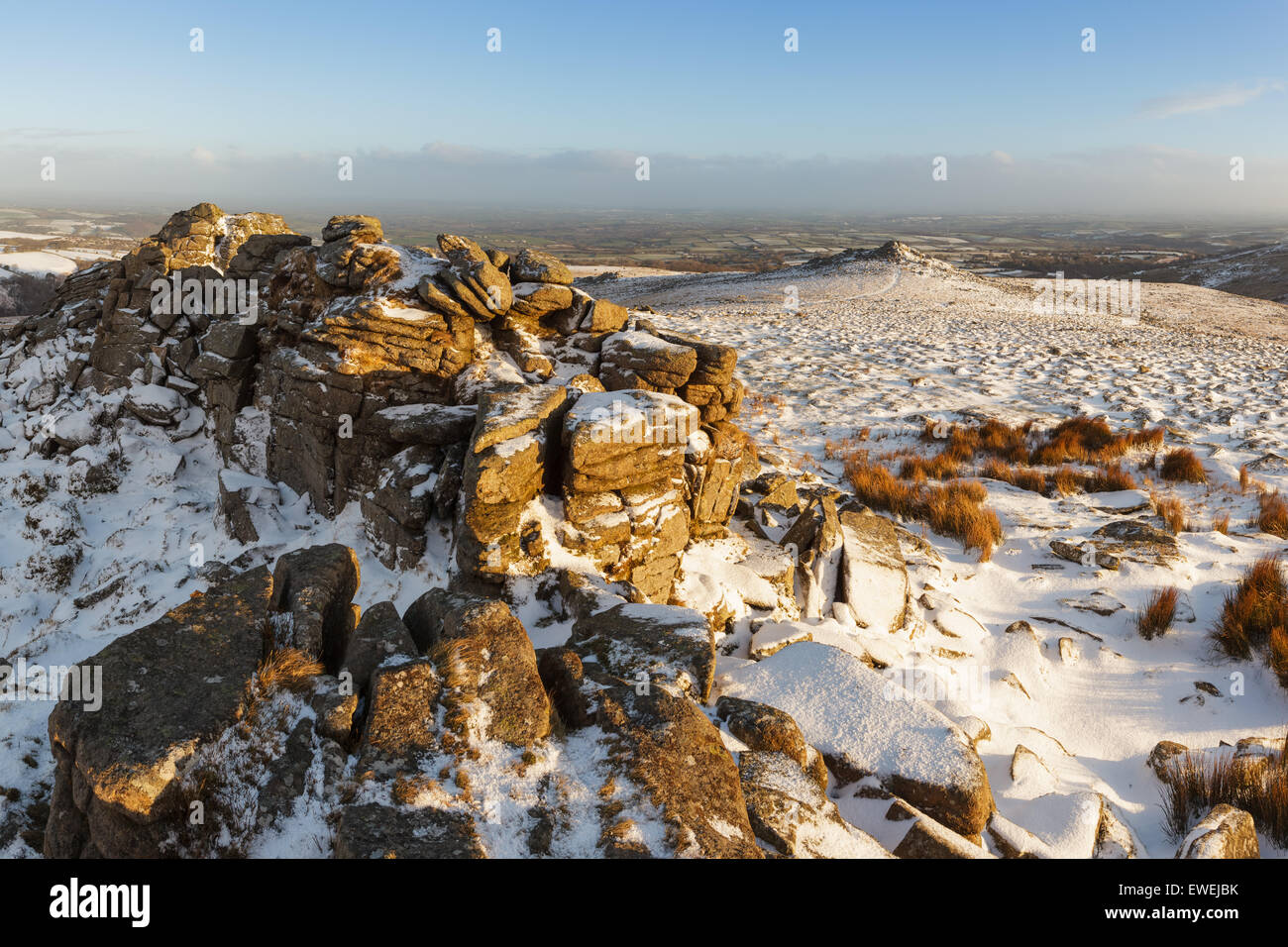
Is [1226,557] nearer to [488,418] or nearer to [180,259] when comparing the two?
[488,418]

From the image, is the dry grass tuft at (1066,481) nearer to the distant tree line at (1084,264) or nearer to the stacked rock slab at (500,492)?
the stacked rock slab at (500,492)

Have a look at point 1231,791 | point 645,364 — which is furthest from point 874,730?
point 645,364

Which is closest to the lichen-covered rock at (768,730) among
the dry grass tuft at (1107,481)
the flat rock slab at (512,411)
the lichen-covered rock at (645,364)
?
the flat rock slab at (512,411)

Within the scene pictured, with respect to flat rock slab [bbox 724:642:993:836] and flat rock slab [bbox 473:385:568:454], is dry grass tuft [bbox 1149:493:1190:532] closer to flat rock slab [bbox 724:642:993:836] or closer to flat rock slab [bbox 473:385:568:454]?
flat rock slab [bbox 724:642:993:836]

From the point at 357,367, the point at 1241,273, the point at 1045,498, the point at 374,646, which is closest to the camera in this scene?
the point at 374,646

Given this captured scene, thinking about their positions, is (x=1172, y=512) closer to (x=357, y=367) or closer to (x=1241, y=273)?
(x=357, y=367)

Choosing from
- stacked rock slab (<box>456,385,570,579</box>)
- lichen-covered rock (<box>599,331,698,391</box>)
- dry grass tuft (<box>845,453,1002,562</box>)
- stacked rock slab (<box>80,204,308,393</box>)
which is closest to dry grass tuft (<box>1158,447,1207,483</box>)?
dry grass tuft (<box>845,453,1002,562</box>)
